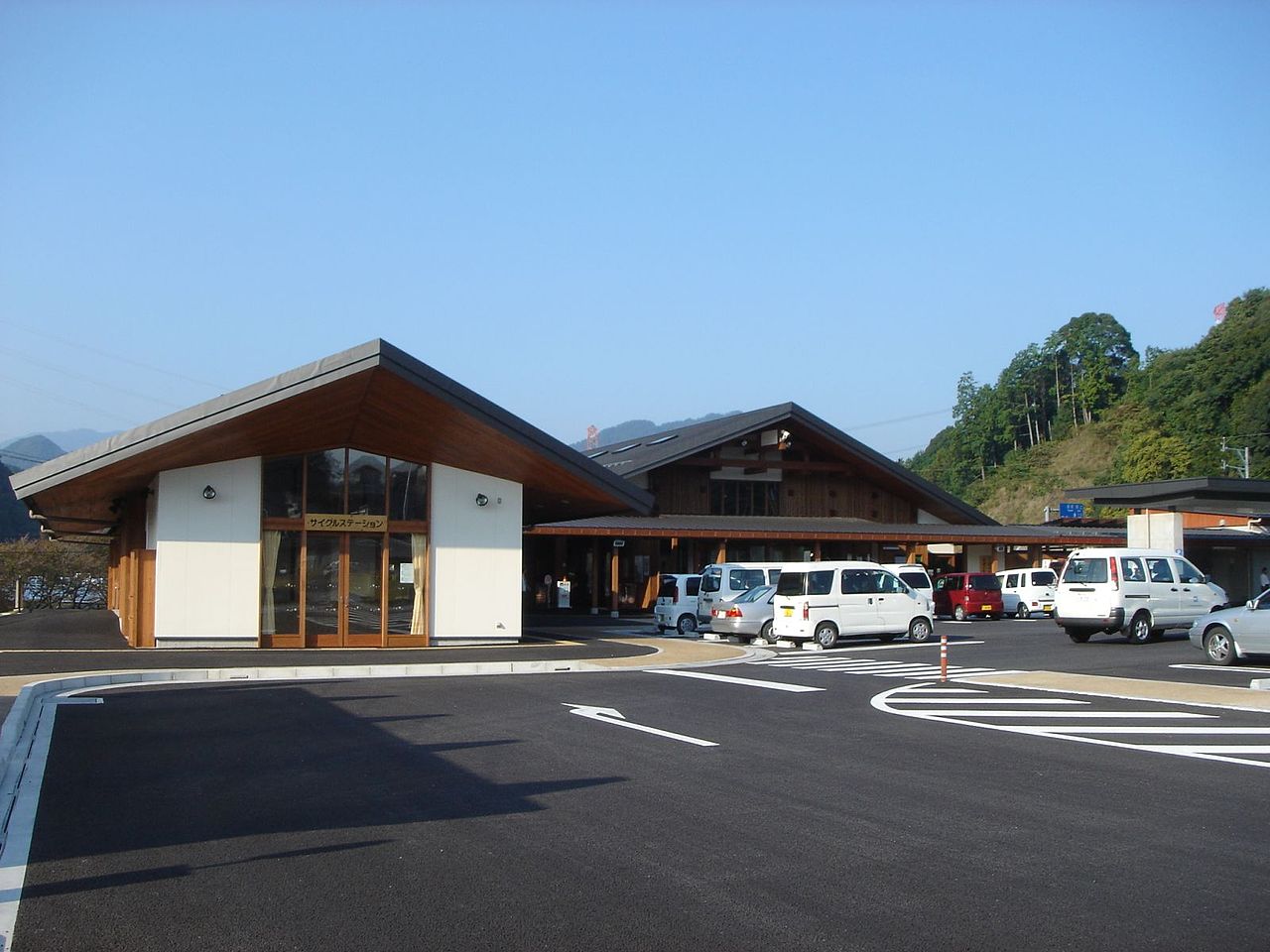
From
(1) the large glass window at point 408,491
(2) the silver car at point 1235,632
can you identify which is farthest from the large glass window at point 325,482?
(2) the silver car at point 1235,632

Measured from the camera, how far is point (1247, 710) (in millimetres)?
13828

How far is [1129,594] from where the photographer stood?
23547 millimetres

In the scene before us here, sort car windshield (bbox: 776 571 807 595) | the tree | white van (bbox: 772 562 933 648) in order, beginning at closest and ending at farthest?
white van (bbox: 772 562 933 648)
car windshield (bbox: 776 571 807 595)
the tree

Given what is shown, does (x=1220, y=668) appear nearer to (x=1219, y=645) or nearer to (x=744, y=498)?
(x=1219, y=645)

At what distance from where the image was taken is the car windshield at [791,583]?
80.8 ft

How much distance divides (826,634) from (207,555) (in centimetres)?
1246

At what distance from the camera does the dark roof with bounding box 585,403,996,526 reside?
40.3m

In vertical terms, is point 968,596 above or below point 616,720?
above

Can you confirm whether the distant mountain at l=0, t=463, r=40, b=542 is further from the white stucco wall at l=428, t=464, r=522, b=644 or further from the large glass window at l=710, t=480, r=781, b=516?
the white stucco wall at l=428, t=464, r=522, b=644

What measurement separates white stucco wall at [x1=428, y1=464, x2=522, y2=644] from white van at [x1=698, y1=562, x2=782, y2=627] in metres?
6.96

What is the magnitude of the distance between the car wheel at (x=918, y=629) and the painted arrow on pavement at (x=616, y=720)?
524 inches

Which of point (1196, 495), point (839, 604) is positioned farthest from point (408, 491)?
point (1196, 495)

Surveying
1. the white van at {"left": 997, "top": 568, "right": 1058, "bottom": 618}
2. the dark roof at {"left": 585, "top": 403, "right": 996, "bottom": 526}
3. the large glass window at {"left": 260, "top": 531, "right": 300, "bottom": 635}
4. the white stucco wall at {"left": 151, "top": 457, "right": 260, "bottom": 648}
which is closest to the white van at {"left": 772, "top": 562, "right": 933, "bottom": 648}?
the large glass window at {"left": 260, "top": 531, "right": 300, "bottom": 635}

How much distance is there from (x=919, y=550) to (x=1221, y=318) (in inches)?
2129
